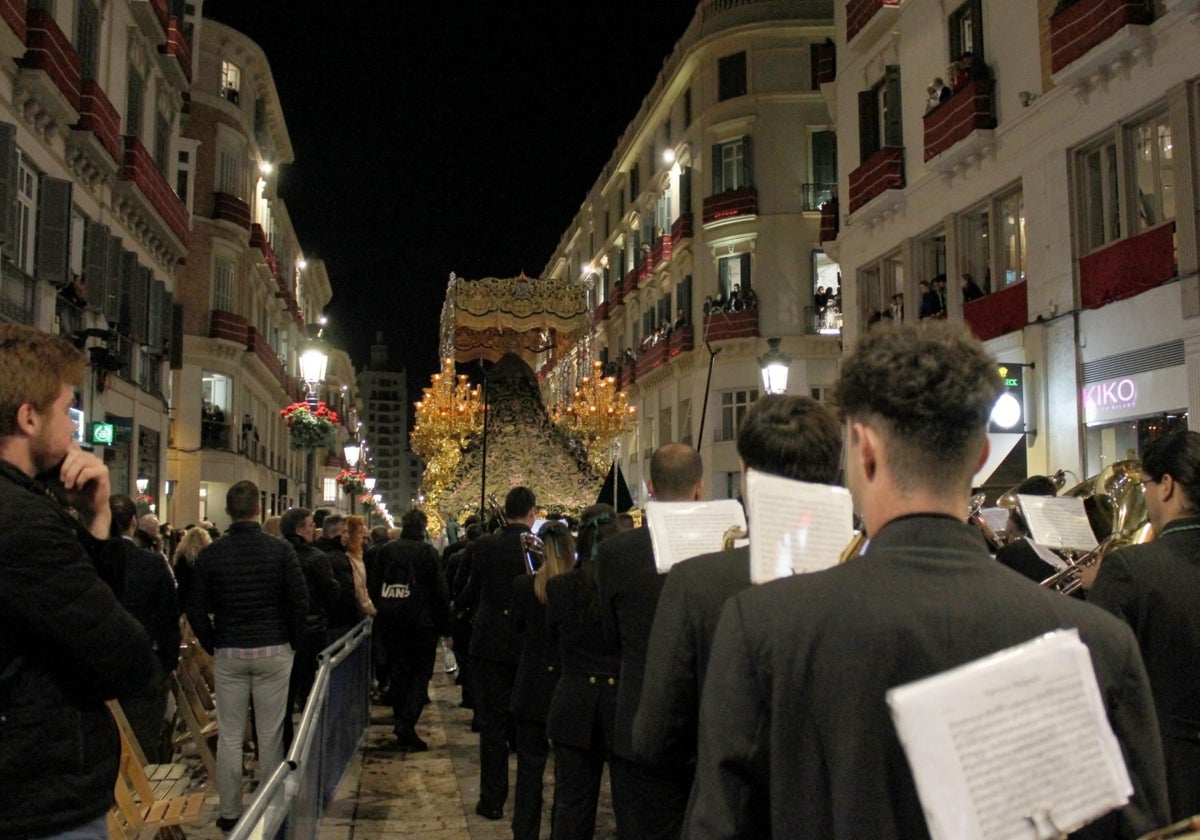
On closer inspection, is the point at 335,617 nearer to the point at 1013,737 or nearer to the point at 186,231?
the point at 1013,737

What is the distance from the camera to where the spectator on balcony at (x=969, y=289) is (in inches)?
687

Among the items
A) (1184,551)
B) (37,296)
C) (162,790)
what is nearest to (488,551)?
→ (162,790)

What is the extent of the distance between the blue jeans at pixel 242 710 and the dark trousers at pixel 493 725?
54.2 inches

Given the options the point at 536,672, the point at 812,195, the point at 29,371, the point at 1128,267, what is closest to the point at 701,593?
the point at 29,371

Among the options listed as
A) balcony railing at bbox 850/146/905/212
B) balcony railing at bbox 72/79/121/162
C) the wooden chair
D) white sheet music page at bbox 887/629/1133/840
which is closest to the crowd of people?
white sheet music page at bbox 887/629/1133/840

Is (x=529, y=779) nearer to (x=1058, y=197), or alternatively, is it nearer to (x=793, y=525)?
(x=793, y=525)

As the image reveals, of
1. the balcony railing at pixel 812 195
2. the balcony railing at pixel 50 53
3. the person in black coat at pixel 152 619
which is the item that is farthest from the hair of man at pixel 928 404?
the balcony railing at pixel 812 195

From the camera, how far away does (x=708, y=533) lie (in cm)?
369

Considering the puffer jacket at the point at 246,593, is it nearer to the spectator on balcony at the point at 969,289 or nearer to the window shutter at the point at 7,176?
the window shutter at the point at 7,176

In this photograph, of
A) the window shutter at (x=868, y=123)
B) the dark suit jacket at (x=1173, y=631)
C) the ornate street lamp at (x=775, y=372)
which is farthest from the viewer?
the window shutter at (x=868, y=123)

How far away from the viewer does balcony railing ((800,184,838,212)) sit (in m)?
33.7

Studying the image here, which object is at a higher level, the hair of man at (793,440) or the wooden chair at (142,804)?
the hair of man at (793,440)

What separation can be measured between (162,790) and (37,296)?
1359 cm

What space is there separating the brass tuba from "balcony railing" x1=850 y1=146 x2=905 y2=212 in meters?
14.1
